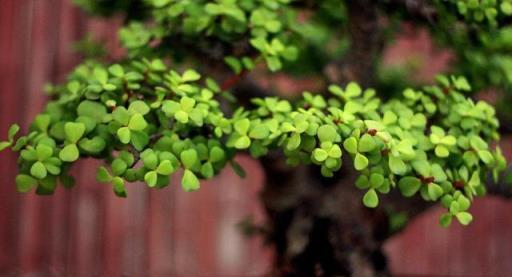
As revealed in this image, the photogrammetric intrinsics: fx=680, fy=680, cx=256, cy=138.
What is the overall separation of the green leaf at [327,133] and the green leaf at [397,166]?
0.25 ft

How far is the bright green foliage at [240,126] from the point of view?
2.65 ft

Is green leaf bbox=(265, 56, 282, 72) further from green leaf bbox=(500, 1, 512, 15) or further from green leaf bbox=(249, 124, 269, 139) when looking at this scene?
green leaf bbox=(500, 1, 512, 15)

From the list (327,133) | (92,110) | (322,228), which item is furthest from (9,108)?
(327,133)

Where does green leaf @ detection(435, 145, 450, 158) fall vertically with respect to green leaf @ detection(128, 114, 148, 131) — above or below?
below

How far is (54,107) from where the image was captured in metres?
0.94

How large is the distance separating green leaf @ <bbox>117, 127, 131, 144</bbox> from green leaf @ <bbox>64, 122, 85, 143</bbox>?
0.05 metres

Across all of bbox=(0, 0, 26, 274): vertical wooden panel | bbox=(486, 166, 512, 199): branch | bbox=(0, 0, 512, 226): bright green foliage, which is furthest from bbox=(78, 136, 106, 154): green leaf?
bbox=(0, 0, 26, 274): vertical wooden panel

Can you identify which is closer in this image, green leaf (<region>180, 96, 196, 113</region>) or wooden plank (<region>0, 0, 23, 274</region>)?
green leaf (<region>180, 96, 196, 113</region>)

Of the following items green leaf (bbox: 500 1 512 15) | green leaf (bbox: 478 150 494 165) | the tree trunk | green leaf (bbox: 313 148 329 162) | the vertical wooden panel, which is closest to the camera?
green leaf (bbox: 313 148 329 162)

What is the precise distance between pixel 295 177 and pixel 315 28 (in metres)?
0.33

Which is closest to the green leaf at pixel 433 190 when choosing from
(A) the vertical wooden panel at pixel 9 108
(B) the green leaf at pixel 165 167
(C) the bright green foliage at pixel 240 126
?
(C) the bright green foliage at pixel 240 126

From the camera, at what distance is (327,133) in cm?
78

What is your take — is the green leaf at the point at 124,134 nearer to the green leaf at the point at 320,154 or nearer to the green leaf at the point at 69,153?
the green leaf at the point at 69,153

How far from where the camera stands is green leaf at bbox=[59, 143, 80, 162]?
81 centimetres
